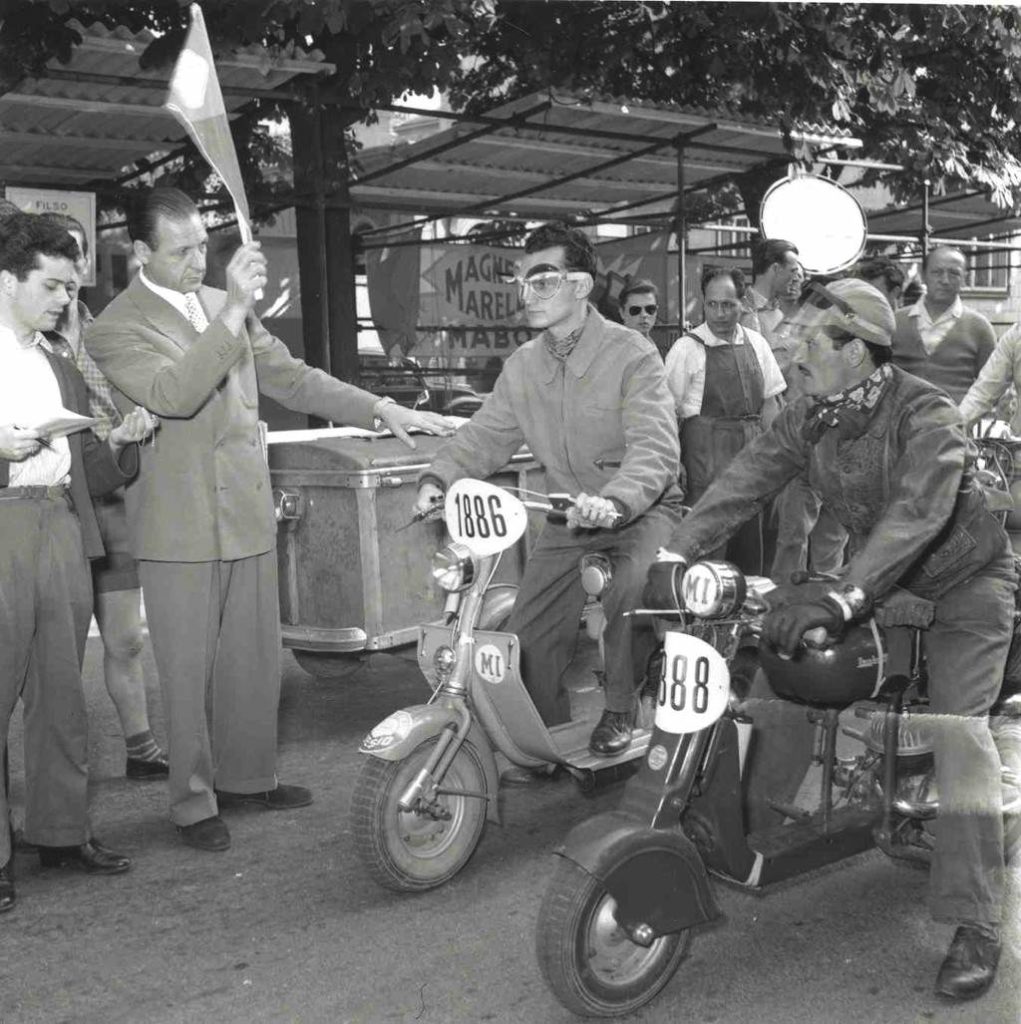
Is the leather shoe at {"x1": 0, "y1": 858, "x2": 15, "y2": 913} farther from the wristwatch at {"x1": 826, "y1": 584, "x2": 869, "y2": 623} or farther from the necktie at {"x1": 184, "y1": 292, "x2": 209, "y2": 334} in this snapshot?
the wristwatch at {"x1": 826, "y1": 584, "x2": 869, "y2": 623}

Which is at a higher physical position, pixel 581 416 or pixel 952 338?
pixel 952 338

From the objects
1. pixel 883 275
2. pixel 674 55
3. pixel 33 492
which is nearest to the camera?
pixel 33 492

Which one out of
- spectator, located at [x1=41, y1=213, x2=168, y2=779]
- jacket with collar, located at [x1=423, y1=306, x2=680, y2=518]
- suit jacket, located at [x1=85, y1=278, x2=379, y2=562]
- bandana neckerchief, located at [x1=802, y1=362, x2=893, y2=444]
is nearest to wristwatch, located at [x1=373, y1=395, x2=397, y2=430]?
jacket with collar, located at [x1=423, y1=306, x2=680, y2=518]

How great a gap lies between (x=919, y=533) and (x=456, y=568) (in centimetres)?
142

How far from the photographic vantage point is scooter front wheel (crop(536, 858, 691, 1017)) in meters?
3.00

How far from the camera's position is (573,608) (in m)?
4.57

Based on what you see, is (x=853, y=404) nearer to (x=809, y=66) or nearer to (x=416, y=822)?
(x=416, y=822)

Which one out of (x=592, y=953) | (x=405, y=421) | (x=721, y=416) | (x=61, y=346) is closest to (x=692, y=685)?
(x=592, y=953)

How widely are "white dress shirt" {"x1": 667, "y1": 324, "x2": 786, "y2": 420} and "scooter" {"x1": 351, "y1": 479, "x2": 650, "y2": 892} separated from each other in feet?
8.32

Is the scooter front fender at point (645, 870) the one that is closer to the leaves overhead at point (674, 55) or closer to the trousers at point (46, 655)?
the trousers at point (46, 655)

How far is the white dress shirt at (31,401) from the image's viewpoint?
3812mm

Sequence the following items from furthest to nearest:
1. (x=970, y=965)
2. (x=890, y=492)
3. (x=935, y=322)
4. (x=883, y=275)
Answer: (x=935, y=322) < (x=883, y=275) < (x=890, y=492) < (x=970, y=965)

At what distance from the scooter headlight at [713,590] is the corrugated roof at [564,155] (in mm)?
5888

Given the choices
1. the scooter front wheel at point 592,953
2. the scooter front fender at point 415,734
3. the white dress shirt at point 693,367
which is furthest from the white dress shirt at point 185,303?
the white dress shirt at point 693,367
